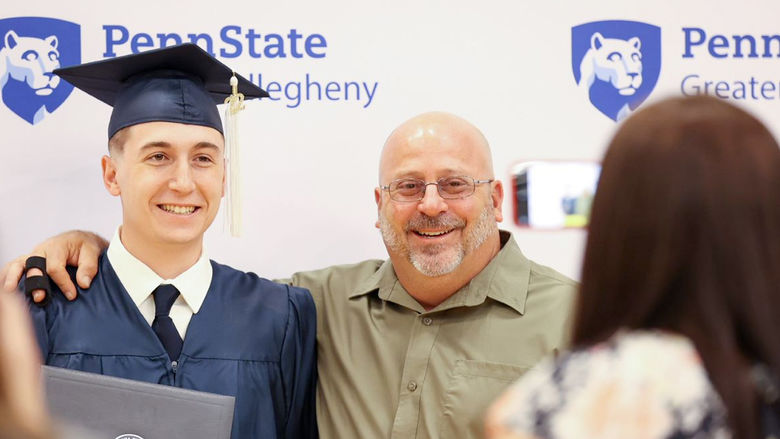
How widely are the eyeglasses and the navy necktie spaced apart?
763 millimetres

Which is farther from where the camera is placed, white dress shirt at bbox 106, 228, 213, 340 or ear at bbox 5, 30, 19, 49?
ear at bbox 5, 30, 19, 49

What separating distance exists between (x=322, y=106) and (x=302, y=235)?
1.53 ft

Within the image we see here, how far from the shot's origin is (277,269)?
3264mm

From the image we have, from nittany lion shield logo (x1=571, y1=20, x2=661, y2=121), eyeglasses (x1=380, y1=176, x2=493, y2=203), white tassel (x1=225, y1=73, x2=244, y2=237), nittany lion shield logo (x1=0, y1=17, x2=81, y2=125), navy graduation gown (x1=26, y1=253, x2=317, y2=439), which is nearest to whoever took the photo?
navy graduation gown (x1=26, y1=253, x2=317, y2=439)

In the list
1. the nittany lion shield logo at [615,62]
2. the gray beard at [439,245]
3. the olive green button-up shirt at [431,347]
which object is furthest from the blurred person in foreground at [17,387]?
the nittany lion shield logo at [615,62]

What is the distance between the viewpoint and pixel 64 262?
2598 millimetres

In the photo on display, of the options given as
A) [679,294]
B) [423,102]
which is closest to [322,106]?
[423,102]

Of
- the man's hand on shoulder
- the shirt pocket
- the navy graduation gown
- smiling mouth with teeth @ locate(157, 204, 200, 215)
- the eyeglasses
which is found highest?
the eyeglasses

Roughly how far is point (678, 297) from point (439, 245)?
1.56 m

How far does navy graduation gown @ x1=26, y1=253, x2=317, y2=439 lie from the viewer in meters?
2.47

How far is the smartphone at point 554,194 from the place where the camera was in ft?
10.8

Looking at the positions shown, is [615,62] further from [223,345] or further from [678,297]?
[678,297]

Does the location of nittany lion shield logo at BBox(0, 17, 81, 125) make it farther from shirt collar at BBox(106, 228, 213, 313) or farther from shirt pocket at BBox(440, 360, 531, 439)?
shirt pocket at BBox(440, 360, 531, 439)

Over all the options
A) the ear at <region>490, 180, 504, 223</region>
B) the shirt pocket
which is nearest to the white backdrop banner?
the ear at <region>490, 180, 504, 223</region>
